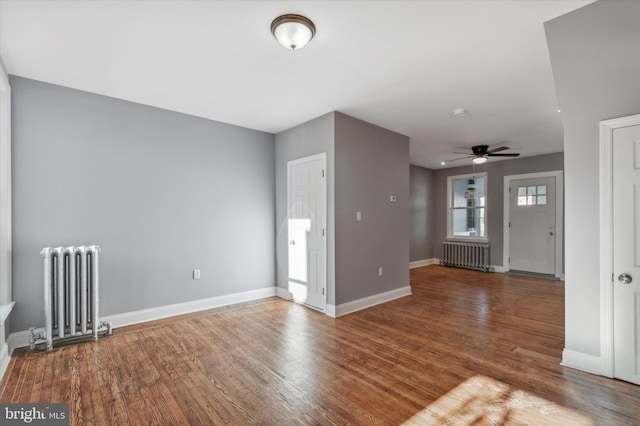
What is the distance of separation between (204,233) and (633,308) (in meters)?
4.50

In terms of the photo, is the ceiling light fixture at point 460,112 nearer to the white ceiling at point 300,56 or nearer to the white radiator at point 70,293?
the white ceiling at point 300,56

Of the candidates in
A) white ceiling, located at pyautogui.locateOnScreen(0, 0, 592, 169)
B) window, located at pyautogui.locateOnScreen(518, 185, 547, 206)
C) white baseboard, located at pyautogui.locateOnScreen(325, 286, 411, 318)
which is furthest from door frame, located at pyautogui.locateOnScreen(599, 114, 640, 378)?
window, located at pyautogui.locateOnScreen(518, 185, 547, 206)

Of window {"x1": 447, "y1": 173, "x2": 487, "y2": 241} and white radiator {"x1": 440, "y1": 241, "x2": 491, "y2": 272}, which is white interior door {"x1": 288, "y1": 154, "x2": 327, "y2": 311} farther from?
window {"x1": 447, "y1": 173, "x2": 487, "y2": 241}

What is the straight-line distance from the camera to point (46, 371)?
98.3 inches

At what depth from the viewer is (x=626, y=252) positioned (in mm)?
2195

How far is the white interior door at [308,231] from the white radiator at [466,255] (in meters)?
5.03

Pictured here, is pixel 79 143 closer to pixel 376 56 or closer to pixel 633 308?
pixel 376 56

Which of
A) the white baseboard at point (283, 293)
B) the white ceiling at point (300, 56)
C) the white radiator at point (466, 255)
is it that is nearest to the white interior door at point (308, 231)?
the white baseboard at point (283, 293)

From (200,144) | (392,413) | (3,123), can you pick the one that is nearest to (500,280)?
(392,413)

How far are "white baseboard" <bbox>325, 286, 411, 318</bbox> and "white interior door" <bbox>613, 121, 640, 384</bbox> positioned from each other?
2.60m

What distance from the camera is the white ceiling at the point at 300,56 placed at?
207 centimetres

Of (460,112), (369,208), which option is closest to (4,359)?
(369,208)

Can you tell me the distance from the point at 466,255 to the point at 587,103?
19.2 ft

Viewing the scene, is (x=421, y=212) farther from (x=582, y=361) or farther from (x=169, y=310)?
(x=169, y=310)
